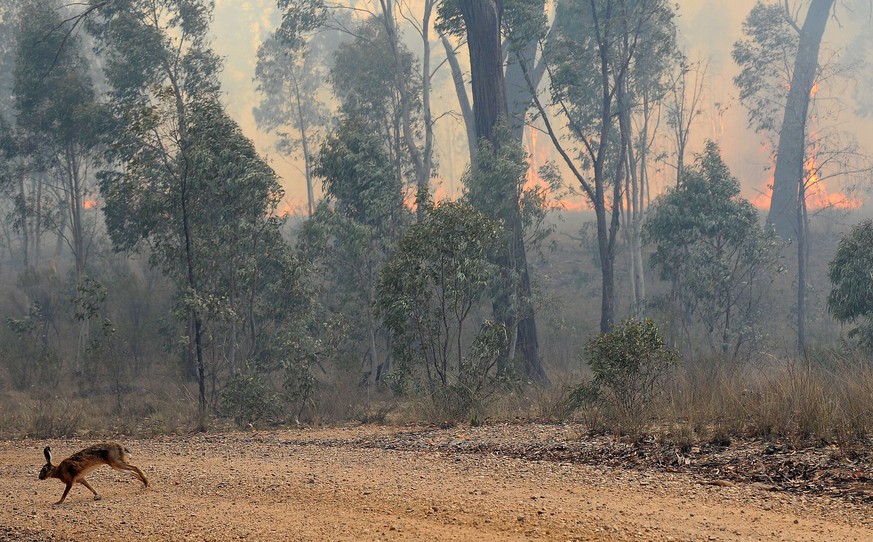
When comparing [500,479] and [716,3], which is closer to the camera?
[500,479]

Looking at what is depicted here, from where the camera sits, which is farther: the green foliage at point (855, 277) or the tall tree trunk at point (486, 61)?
the tall tree trunk at point (486, 61)

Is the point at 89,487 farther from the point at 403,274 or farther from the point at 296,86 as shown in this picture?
the point at 296,86

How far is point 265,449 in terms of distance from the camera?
1066 centimetres

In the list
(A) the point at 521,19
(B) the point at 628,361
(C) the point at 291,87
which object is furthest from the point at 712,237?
(C) the point at 291,87

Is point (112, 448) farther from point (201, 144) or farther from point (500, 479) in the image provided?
point (201, 144)

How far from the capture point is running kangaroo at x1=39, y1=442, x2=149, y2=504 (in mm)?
7691

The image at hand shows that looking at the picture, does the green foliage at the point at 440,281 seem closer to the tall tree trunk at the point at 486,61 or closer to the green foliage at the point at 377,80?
the tall tree trunk at the point at 486,61

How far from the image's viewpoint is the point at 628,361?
1152 cm

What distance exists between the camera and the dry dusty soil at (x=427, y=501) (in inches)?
246

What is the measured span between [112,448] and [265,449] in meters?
2.97

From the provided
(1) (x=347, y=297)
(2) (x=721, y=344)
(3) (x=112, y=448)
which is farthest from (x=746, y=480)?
(2) (x=721, y=344)

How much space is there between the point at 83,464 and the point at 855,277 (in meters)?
14.9

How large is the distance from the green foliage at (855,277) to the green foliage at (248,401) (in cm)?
1104

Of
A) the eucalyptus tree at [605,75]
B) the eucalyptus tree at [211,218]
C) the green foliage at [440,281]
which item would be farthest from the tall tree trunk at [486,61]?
the green foliage at [440,281]
